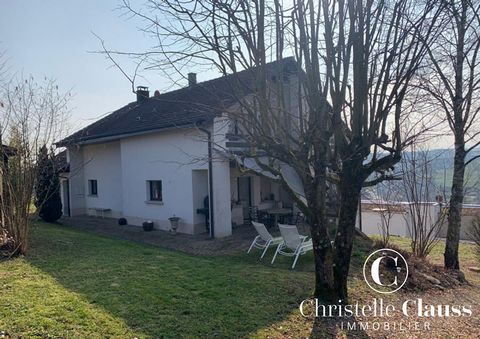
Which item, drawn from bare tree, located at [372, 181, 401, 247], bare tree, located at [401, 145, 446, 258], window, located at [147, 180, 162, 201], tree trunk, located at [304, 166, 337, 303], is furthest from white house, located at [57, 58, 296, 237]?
bare tree, located at [401, 145, 446, 258]

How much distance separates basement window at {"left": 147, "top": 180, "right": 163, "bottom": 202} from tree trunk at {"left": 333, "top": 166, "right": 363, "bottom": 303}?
1266 centimetres

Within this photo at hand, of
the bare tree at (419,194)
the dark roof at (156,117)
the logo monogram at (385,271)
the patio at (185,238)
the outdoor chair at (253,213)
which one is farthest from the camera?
the outdoor chair at (253,213)

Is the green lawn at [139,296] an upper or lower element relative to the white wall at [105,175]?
lower

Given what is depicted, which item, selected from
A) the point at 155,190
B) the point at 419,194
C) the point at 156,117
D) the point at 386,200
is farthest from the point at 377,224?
the point at 156,117

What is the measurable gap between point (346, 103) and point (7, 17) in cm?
971

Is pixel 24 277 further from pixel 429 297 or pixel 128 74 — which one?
pixel 429 297

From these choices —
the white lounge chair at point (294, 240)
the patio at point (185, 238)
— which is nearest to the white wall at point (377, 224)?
the patio at point (185, 238)

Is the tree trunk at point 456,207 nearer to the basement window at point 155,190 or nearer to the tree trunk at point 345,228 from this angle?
the tree trunk at point 345,228

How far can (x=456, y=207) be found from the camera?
1198cm

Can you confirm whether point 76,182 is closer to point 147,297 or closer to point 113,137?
point 113,137

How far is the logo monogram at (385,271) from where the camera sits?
8781mm

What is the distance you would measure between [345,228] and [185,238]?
989 cm

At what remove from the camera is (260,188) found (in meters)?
20.0

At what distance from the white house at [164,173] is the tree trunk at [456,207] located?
723 cm
